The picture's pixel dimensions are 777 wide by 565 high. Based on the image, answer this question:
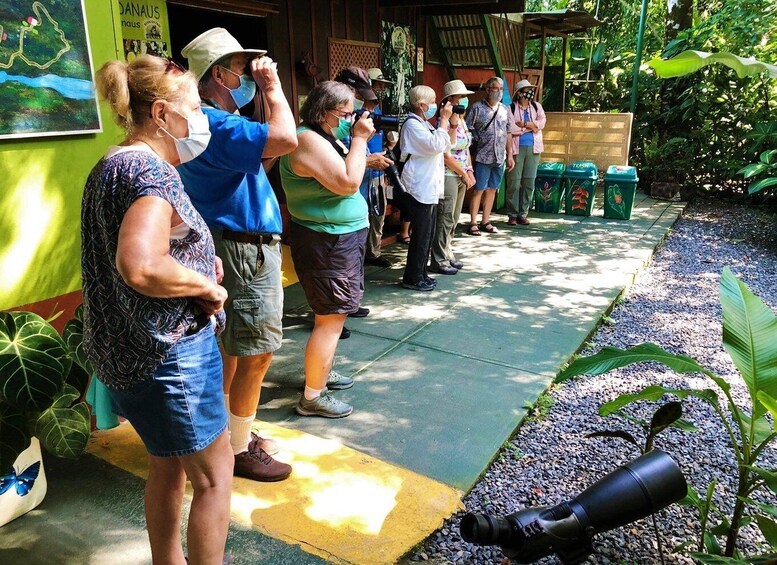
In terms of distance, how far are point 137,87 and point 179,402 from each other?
2.80 feet

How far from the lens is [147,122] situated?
1.65m

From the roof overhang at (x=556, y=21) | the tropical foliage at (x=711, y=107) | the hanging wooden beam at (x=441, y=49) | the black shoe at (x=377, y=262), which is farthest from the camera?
the tropical foliage at (x=711, y=107)

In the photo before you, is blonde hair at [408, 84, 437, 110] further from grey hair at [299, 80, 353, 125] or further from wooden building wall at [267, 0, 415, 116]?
grey hair at [299, 80, 353, 125]

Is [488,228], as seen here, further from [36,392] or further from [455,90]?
[36,392]

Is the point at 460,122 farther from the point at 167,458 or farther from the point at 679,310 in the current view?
the point at 167,458

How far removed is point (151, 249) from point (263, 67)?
106 centimetres

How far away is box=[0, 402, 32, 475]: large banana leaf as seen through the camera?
7.12 ft

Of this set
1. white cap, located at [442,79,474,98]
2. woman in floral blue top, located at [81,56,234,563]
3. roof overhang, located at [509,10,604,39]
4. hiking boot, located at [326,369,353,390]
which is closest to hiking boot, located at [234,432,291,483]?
woman in floral blue top, located at [81,56,234,563]

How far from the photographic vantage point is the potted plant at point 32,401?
216cm

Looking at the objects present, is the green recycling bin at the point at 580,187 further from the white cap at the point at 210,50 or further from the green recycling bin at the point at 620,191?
the white cap at the point at 210,50

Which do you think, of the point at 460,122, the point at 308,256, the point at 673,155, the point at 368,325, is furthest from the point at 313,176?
the point at 673,155

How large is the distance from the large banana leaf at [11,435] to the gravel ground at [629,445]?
59.3 inches

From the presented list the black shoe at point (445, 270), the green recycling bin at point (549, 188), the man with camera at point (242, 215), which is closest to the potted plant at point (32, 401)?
the man with camera at point (242, 215)

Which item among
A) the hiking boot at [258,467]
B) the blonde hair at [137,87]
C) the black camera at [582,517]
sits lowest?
the hiking boot at [258,467]
